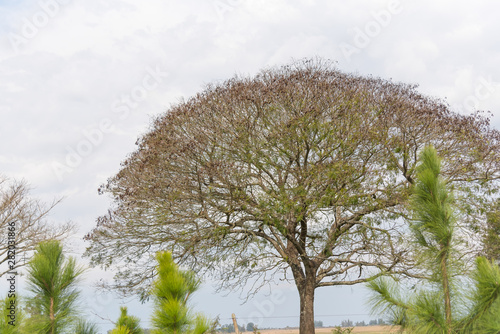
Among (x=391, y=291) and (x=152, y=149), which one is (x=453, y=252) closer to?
(x=391, y=291)

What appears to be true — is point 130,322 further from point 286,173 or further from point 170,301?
point 286,173

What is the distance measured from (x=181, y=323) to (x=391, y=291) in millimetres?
2468

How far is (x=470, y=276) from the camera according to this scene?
16.3ft

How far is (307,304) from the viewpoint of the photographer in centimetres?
1617

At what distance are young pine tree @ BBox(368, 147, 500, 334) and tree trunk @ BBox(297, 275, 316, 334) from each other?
11.2 m

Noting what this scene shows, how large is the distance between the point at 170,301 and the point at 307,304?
11.9 metres

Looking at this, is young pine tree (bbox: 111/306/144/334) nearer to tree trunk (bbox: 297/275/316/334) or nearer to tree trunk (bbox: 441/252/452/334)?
tree trunk (bbox: 441/252/452/334)

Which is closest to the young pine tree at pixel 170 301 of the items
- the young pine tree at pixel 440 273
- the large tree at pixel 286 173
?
the young pine tree at pixel 440 273

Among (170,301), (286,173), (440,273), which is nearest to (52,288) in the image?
(170,301)

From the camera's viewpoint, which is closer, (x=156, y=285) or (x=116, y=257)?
(x=156, y=285)

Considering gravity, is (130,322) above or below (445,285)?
below

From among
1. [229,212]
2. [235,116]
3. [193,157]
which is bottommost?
[229,212]

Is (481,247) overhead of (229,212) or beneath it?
beneath

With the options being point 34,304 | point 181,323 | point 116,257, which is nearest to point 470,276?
point 181,323
